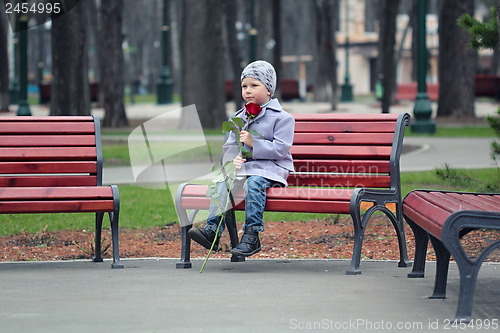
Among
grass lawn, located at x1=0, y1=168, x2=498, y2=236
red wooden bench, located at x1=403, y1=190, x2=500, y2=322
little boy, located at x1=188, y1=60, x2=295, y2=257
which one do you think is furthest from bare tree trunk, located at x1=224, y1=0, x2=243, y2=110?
red wooden bench, located at x1=403, y1=190, x2=500, y2=322

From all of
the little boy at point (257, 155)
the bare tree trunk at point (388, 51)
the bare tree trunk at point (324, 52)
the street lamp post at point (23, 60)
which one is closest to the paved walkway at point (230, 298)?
the little boy at point (257, 155)

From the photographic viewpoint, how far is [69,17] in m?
15.6

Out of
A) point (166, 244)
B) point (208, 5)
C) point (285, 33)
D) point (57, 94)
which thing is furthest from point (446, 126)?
point (285, 33)

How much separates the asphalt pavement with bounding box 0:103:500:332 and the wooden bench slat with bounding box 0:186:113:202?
47 centimetres

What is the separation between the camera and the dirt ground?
682 cm

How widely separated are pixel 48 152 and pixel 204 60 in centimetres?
1253

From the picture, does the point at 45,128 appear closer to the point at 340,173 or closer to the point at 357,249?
the point at 340,173

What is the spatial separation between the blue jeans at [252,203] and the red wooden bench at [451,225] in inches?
34.7

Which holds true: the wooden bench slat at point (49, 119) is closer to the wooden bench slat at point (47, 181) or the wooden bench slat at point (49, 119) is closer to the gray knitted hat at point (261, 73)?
the wooden bench slat at point (47, 181)

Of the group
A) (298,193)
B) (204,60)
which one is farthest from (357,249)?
(204,60)

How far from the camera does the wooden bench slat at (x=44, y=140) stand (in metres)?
6.55

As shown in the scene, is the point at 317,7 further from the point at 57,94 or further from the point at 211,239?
the point at 211,239

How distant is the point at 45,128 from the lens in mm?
6637

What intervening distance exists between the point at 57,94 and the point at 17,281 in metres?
10.7
